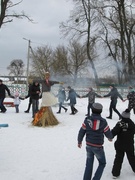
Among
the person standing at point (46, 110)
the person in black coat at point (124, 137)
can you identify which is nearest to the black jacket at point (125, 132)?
the person in black coat at point (124, 137)

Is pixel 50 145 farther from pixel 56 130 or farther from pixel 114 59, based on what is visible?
pixel 114 59

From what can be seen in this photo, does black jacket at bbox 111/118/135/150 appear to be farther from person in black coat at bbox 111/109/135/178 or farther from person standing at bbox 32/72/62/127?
person standing at bbox 32/72/62/127

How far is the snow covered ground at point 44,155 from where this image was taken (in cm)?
549

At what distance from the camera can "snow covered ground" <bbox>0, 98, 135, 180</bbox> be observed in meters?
5.49

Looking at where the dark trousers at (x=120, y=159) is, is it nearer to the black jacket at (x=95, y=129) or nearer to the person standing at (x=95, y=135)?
the person standing at (x=95, y=135)

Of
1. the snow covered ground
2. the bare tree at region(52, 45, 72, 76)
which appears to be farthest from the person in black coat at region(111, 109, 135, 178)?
the bare tree at region(52, 45, 72, 76)

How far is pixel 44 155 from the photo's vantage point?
22.3ft

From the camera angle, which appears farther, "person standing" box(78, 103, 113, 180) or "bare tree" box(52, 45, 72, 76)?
"bare tree" box(52, 45, 72, 76)

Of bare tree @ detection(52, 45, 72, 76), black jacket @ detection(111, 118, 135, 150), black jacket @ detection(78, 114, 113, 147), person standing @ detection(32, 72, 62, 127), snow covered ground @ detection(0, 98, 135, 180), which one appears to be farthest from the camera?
bare tree @ detection(52, 45, 72, 76)

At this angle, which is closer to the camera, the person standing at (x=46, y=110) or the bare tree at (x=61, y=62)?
the person standing at (x=46, y=110)

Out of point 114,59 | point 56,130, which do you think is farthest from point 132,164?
point 114,59

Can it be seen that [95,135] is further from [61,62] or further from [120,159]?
[61,62]

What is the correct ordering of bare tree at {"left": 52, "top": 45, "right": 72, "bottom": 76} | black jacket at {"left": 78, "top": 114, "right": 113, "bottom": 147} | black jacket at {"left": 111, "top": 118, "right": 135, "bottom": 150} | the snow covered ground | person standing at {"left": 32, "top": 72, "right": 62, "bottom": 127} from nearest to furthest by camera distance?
black jacket at {"left": 78, "top": 114, "right": 113, "bottom": 147}, black jacket at {"left": 111, "top": 118, "right": 135, "bottom": 150}, the snow covered ground, person standing at {"left": 32, "top": 72, "right": 62, "bottom": 127}, bare tree at {"left": 52, "top": 45, "right": 72, "bottom": 76}

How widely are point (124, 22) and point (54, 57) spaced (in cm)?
2240
